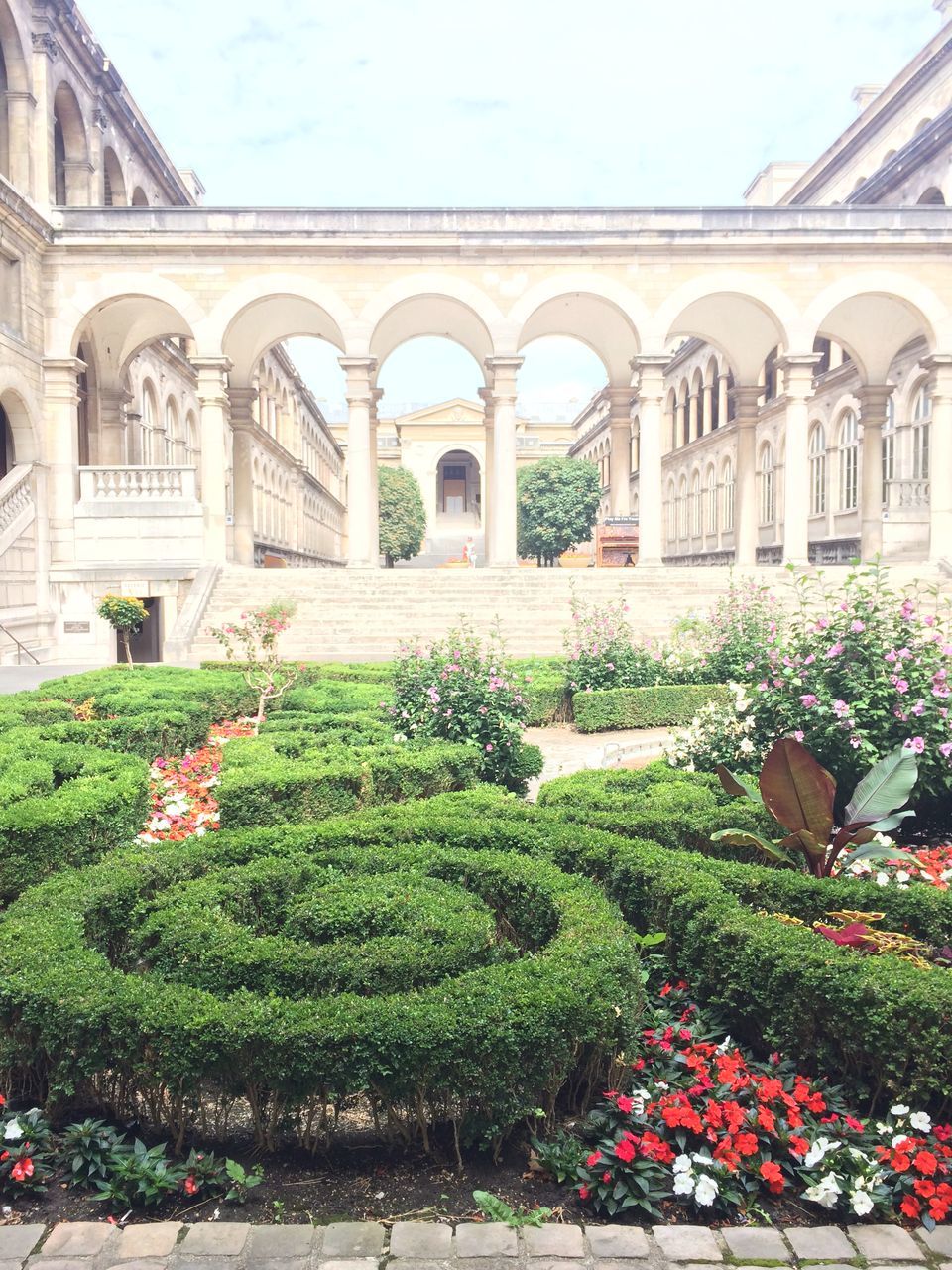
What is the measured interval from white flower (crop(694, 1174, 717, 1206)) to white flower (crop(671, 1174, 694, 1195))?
2 cm

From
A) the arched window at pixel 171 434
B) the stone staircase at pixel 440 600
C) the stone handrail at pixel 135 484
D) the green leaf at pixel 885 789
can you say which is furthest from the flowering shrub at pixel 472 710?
the arched window at pixel 171 434

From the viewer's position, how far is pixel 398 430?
2810 inches

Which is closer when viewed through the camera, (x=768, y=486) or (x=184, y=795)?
(x=184, y=795)

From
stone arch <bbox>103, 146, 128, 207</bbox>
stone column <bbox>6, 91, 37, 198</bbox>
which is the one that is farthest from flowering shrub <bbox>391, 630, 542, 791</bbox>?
stone arch <bbox>103, 146, 128, 207</bbox>

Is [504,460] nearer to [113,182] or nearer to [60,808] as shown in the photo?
[113,182]

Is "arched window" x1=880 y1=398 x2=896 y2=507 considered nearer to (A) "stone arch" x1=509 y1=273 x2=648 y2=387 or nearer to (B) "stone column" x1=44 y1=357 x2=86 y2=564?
(A) "stone arch" x1=509 y1=273 x2=648 y2=387

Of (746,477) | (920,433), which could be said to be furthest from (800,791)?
(920,433)

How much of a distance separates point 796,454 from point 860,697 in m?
20.1

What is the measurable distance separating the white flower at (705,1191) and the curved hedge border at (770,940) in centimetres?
75

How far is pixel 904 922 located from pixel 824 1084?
3.64 ft

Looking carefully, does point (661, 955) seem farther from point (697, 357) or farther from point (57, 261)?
point (697, 357)

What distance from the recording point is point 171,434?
109 feet

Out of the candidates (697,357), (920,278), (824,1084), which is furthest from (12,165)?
(697,357)

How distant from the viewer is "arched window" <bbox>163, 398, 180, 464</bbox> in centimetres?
3267
